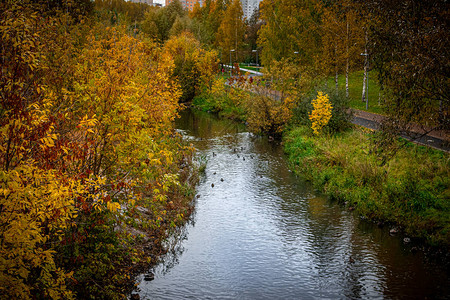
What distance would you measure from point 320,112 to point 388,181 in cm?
968

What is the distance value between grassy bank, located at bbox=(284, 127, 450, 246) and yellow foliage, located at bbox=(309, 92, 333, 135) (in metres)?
1.77

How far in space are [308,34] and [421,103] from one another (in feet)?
109

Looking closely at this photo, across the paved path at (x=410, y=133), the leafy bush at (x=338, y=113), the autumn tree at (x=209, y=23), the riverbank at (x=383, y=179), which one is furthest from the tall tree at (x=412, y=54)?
the autumn tree at (x=209, y=23)

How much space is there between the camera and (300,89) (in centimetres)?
3409

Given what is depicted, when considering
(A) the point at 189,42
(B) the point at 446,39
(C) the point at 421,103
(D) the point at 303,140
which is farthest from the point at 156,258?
(A) the point at 189,42

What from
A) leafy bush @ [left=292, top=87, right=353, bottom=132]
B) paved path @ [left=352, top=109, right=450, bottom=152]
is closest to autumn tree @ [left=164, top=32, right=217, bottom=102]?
paved path @ [left=352, top=109, right=450, bottom=152]

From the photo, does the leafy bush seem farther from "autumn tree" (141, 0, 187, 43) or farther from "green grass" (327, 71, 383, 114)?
"autumn tree" (141, 0, 187, 43)

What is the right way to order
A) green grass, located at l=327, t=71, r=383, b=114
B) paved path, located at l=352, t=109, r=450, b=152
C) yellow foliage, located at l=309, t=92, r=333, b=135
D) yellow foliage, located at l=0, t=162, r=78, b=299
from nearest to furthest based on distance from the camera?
yellow foliage, located at l=0, t=162, r=78, b=299 → paved path, located at l=352, t=109, r=450, b=152 → yellow foliage, located at l=309, t=92, r=333, b=135 → green grass, located at l=327, t=71, r=383, b=114

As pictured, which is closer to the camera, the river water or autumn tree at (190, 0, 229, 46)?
the river water

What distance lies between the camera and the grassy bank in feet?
50.8

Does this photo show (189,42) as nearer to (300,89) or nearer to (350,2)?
(300,89)

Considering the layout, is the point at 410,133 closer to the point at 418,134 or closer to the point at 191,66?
the point at 418,134

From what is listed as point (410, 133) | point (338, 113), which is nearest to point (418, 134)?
point (410, 133)

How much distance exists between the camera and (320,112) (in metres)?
27.1
